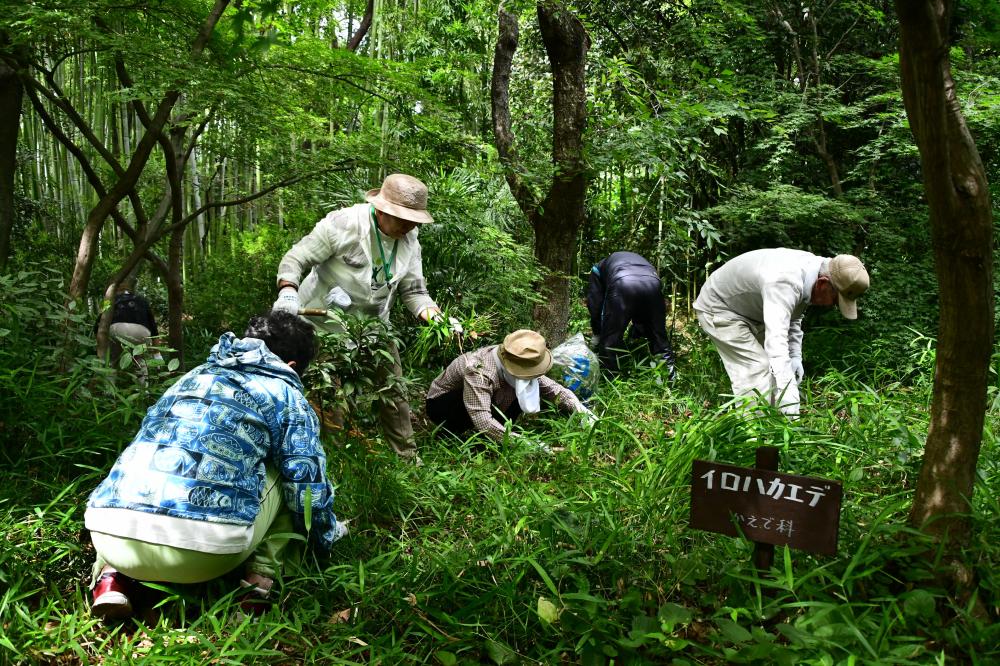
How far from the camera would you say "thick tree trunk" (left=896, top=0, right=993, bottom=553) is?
6.61 ft

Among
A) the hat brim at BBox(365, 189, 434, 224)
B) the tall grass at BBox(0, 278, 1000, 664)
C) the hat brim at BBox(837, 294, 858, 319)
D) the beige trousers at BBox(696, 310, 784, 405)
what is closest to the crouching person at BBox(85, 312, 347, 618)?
the tall grass at BBox(0, 278, 1000, 664)

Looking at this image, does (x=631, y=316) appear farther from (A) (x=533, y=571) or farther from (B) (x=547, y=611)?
(B) (x=547, y=611)

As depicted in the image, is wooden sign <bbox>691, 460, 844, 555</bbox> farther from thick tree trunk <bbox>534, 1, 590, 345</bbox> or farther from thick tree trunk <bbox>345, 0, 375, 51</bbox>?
thick tree trunk <bbox>345, 0, 375, 51</bbox>

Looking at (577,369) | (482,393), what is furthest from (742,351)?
(482,393)

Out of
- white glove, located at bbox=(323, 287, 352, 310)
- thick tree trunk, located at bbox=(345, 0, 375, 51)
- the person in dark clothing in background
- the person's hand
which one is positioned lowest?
the person's hand

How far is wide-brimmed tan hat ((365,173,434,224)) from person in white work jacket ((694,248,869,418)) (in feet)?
6.29

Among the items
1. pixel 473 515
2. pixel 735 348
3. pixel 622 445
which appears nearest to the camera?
pixel 473 515

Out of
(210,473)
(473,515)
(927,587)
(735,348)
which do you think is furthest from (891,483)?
(210,473)

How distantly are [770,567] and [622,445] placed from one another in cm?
120

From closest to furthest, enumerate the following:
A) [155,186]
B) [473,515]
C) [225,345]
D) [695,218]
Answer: [225,345]
[473,515]
[695,218]
[155,186]

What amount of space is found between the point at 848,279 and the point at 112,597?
11.9ft

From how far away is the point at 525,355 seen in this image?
154 inches

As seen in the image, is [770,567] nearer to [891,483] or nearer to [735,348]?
[891,483]

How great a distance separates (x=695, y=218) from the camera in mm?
6543
